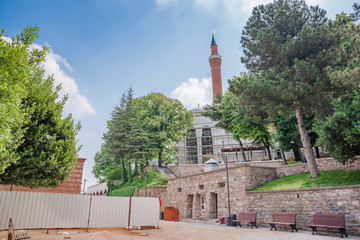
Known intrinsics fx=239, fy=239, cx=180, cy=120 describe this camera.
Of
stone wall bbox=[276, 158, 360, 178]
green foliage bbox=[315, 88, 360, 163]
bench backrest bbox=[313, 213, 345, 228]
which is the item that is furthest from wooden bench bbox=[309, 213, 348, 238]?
stone wall bbox=[276, 158, 360, 178]

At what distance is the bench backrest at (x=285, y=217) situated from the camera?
1235cm

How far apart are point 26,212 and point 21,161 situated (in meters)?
2.25

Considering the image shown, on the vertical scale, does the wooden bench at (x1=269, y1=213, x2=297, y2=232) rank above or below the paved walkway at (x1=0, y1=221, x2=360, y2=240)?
above

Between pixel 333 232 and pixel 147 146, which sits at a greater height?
pixel 147 146

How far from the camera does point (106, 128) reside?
35.8 m

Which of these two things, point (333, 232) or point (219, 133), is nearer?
point (333, 232)

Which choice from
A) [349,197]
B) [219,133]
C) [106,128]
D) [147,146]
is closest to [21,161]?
[349,197]

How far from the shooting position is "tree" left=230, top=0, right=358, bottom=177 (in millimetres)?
15016

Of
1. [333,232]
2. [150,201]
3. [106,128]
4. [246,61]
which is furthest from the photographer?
[106,128]

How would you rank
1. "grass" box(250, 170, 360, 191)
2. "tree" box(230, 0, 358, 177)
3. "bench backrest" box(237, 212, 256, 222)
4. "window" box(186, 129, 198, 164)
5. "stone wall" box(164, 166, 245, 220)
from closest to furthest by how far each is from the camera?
1. "grass" box(250, 170, 360, 191)
2. "bench backrest" box(237, 212, 256, 222)
3. "tree" box(230, 0, 358, 177)
4. "stone wall" box(164, 166, 245, 220)
5. "window" box(186, 129, 198, 164)

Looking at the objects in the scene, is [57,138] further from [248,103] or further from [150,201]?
[248,103]

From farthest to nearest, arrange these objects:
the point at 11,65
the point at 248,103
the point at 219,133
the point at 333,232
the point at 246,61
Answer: the point at 219,133 < the point at 246,61 < the point at 248,103 < the point at 333,232 < the point at 11,65

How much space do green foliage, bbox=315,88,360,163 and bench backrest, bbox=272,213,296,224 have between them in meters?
4.11

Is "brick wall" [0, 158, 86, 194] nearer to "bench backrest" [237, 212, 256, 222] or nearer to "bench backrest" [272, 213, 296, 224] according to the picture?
"bench backrest" [237, 212, 256, 222]
